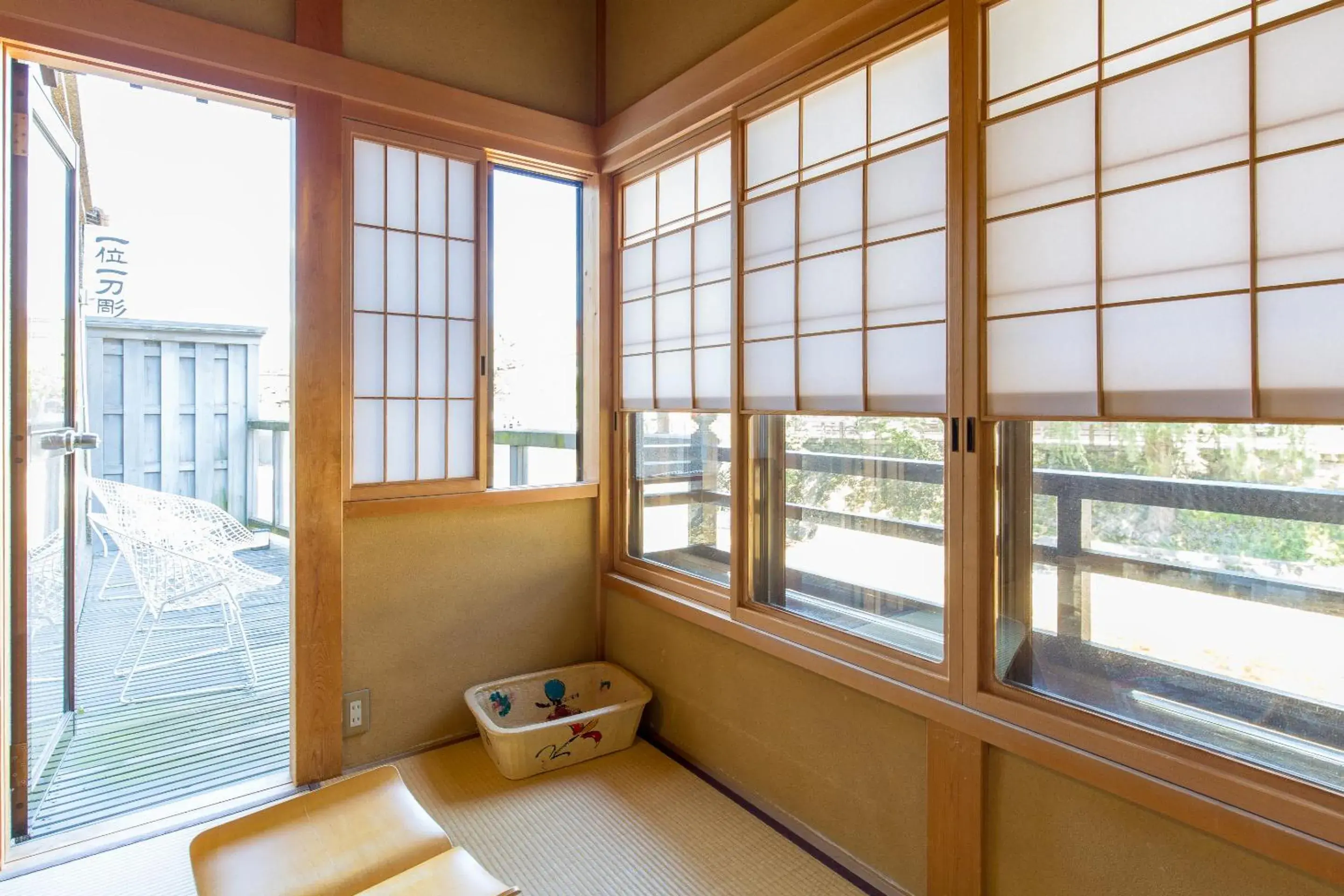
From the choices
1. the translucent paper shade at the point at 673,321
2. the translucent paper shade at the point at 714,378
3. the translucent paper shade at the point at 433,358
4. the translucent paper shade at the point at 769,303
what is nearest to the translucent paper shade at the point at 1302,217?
the translucent paper shade at the point at 769,303

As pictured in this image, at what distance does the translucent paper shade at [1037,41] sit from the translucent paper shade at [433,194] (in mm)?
1867

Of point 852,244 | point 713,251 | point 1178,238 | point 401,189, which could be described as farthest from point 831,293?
point 401,189

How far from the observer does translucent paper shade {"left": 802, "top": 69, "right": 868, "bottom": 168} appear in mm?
1892

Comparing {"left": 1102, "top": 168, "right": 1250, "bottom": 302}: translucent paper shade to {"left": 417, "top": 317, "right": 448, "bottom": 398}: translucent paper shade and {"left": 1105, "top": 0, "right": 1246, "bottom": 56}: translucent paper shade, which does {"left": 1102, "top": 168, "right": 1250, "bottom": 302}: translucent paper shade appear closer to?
{"left": 1105, "top": 0, "right": 1246, "bottom": 56}: translucent paper shade

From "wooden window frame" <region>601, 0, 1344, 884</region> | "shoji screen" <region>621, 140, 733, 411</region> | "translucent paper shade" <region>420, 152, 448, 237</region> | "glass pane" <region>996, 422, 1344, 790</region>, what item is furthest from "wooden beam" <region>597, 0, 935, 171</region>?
"glass pane" <region>996, 422, 1344, 790</region>

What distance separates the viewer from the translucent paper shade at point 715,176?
2.35 meters

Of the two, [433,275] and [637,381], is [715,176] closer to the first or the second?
[637,381]

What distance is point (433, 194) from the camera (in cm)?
257

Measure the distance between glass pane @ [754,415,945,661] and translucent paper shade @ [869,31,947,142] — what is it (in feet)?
2.46

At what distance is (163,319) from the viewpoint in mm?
5340

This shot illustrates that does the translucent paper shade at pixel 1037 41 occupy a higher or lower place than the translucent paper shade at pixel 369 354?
higher

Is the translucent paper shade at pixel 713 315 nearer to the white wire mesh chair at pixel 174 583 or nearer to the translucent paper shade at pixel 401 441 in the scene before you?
the translucent paper shade at pixel 401 441

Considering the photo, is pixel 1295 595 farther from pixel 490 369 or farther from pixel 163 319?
pixel 163 319

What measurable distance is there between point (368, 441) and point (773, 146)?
5.54 ft
